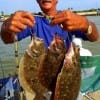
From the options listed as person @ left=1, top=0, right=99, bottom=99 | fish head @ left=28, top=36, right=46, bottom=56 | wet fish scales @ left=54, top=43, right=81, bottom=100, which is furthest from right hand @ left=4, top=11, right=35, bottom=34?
wet fish scales @ left=54, top=43, right=81, bottom=100

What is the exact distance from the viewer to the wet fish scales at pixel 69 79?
3918mm

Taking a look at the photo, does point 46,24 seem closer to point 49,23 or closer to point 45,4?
point 45,4

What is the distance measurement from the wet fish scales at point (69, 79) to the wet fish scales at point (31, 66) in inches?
6.0

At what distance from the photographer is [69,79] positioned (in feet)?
13.2

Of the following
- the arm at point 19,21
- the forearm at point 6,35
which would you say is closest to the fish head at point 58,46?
the arm at point 19,21

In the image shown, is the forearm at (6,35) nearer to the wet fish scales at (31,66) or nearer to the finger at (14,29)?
the finger at (14,29)

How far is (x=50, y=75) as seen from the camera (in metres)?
3.96

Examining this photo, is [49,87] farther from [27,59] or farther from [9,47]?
[9,47]

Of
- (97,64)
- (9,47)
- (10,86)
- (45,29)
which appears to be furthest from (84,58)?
(9,47)

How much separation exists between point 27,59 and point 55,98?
0.45 m

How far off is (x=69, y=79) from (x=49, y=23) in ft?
2.16

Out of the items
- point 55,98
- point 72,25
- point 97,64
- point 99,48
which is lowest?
point 99,48

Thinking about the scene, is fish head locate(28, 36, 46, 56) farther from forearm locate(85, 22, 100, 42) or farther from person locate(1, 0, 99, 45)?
forearm locate(85, 22, 100, 42)

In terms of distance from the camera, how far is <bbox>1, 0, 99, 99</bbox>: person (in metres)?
3.81
